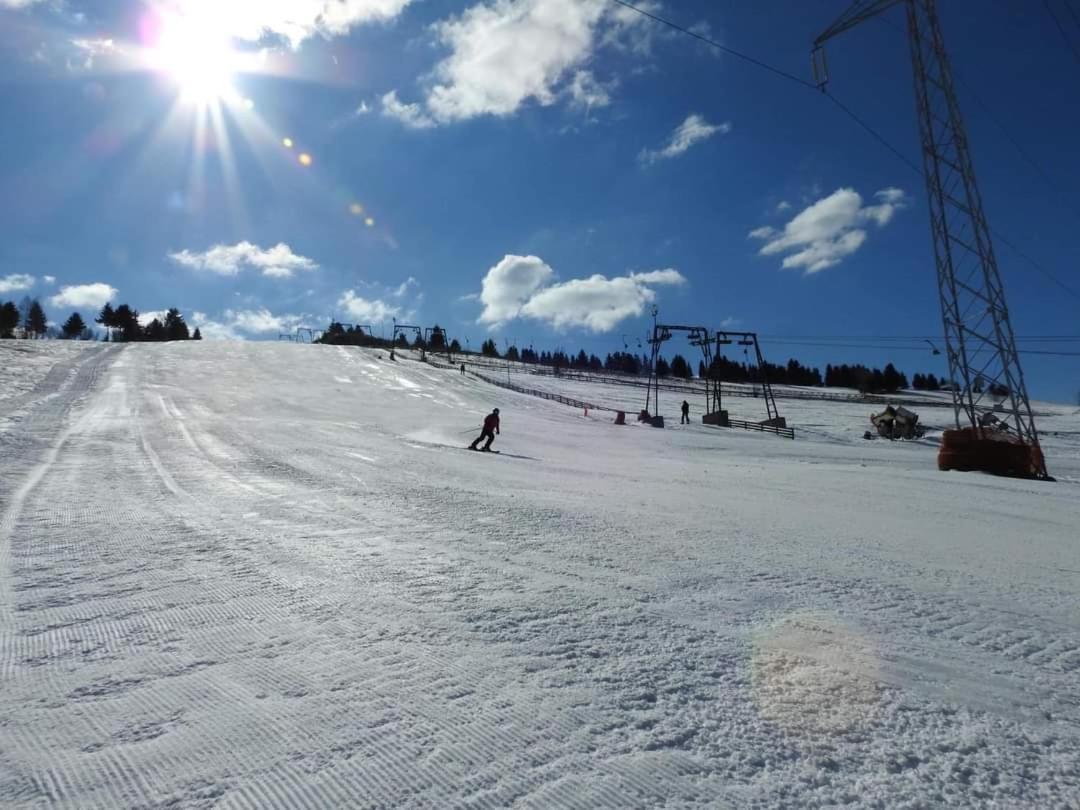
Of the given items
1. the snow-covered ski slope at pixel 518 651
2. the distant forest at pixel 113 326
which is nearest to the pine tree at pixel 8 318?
the distant forest at pixel 113 326

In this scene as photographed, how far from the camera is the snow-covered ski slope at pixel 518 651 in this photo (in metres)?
2.35

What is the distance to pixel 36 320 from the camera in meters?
118

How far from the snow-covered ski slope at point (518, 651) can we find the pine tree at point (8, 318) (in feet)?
373

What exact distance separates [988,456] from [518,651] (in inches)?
929

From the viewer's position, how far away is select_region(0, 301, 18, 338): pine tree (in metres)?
91.4

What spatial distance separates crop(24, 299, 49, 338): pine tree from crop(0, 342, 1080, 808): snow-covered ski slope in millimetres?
145175

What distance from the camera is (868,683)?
316cm

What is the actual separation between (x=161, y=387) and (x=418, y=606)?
33636mm

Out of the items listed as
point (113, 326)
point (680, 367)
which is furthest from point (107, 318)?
point (680, 367)

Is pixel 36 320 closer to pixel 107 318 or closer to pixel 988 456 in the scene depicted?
pixel 107 318

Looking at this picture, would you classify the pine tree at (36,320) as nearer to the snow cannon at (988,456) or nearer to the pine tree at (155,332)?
the pine tree at (155,332)

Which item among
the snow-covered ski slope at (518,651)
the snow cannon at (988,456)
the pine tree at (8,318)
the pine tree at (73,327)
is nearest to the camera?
the snow-covered ski slope at (518,651)

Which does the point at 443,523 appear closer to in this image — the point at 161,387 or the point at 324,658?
the point at 324,658

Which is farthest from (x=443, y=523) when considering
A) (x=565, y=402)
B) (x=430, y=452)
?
(x=565, y=402)
